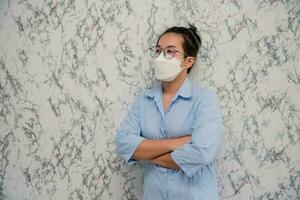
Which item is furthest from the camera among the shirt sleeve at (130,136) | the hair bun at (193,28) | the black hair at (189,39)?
the hair bun at (193,28)

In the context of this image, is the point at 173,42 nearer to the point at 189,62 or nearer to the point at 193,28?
the point at 189,62

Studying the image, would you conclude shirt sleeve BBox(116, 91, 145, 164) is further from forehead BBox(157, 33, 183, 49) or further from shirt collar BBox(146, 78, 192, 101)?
forehead BBox(157, 33, 183, 49)

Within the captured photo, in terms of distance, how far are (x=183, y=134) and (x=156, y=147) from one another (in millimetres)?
156

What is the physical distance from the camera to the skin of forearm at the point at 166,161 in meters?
1.58

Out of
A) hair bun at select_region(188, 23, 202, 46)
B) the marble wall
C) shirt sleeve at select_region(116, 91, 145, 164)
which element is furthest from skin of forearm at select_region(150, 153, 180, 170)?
hair bun at select_region(188, 23, 202, 46)

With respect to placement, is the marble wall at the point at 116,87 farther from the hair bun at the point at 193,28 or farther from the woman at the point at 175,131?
the woman at the point at 175,131

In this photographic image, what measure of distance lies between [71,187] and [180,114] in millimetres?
899

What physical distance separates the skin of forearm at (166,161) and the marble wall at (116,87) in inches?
17.3

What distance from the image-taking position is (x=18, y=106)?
2.09 metres

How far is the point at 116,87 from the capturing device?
2.01 meters

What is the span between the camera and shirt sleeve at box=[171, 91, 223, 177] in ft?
4.97

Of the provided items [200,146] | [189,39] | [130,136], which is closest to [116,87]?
[130,136]

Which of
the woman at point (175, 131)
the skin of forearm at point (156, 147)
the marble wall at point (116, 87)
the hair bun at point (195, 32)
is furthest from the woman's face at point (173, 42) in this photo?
the skin of forearm at point (156, 147)

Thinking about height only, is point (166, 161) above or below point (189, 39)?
below
